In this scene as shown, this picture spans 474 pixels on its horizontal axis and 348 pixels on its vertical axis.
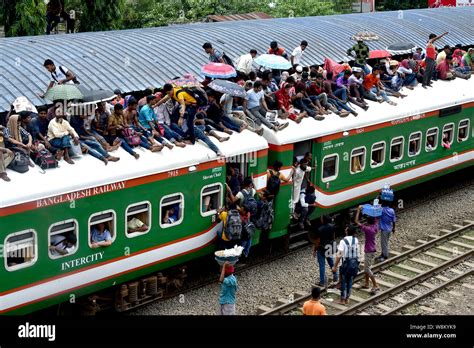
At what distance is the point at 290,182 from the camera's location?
56.7 feet

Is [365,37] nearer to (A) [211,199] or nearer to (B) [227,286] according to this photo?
(A) [211,199]

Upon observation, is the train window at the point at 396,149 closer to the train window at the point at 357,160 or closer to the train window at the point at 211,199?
the train window at the point at 357,160

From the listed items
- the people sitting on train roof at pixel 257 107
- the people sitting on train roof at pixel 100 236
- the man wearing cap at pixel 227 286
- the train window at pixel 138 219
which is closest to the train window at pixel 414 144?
the people sitting on train roof at pixel 257 107

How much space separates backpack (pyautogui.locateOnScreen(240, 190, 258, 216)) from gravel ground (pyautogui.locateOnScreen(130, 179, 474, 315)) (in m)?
1.55

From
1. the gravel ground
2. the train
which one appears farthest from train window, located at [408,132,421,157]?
the gravel ground

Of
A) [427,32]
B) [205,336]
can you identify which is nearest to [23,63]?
[205,336]

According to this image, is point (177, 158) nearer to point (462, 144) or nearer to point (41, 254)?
point (41, 254)

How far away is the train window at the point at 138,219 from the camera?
14125 mm

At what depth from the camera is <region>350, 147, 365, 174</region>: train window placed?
754 inches

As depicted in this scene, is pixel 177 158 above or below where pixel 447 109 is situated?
above

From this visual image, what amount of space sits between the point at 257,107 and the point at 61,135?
5.14 meters

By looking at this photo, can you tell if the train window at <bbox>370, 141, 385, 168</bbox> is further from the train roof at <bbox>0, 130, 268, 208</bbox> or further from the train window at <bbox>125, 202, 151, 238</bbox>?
the train window at <bbox>125, 202, 151, 238</bbox>

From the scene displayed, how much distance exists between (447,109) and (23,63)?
1103cm

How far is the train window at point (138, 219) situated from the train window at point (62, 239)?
3.72ft
